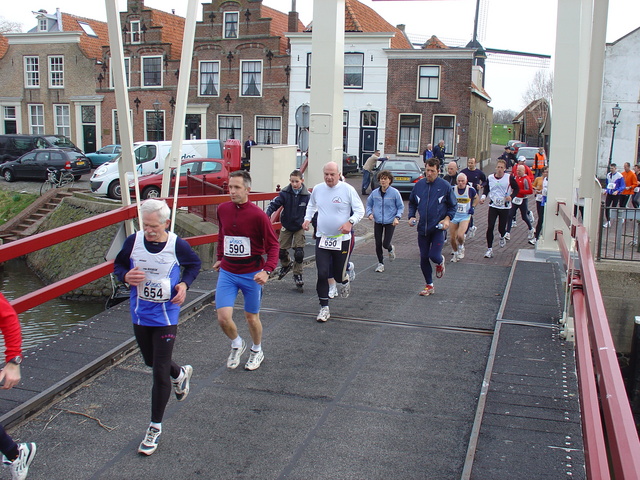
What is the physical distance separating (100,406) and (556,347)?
14.3 ft

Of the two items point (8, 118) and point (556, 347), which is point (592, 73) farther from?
point (8, 118)

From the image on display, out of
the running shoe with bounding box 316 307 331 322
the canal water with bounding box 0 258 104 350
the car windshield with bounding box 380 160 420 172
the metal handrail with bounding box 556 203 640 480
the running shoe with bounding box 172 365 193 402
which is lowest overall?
the canal water with bounding box 0 258 104 350

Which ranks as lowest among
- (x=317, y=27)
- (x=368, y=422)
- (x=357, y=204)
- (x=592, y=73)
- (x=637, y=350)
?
(x=637, y=350)

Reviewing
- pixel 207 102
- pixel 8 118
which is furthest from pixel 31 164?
pixel 8 118

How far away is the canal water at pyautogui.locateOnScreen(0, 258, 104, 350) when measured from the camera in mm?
11188

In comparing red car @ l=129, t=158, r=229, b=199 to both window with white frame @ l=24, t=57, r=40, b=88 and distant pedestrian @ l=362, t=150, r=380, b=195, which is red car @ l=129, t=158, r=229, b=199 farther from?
window with white frame @ l=24, t=57, r=40, b=88

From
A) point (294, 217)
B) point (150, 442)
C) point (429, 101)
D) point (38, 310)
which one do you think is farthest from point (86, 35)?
point (150, 442)

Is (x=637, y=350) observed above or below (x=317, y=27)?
below

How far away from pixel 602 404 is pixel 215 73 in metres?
37.1

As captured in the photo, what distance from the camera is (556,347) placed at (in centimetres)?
651

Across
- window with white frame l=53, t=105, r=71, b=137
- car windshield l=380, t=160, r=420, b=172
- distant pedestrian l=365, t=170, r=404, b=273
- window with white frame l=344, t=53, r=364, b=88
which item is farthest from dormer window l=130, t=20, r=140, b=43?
distant pedestrian l=365, t=170, r=404, b=273

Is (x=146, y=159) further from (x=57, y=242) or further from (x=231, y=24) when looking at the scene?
(x=57, y=242)

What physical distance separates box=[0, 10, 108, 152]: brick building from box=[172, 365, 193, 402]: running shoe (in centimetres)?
3883

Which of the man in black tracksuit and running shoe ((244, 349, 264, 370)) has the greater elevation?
the man in black tracksuit
